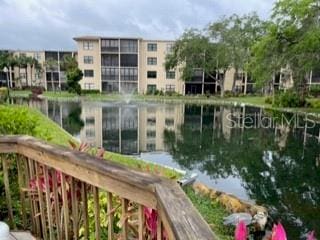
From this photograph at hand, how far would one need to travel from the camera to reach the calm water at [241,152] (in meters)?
8.20

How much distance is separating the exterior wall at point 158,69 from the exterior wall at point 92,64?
269 inches

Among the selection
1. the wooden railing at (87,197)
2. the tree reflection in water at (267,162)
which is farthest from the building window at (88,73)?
the wooden railing at (87,197)

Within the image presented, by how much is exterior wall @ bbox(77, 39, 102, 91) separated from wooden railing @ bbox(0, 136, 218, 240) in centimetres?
5141

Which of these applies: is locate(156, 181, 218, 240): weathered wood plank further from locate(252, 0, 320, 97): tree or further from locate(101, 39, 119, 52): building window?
locate(101, 39, 119, 52): building window

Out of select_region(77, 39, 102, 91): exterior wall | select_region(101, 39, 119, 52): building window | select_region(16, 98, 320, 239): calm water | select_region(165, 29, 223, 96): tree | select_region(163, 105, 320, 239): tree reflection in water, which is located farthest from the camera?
select_region(77, 39, 102, 91): exterior wall

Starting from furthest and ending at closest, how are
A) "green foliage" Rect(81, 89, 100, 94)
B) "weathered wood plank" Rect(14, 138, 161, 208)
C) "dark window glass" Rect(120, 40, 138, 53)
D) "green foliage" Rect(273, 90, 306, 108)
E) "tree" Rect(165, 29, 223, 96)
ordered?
"dark window glass" Rect(120, 40, 138, 53) → "green foliage" Rect(81, 89, 100, 94) → "tree" Rect(165, 29, 223, 96) → "green foliage" Rect(273, 90, 306, 108) → "weathered wood plank" Rect(14, 138, 161, 208)

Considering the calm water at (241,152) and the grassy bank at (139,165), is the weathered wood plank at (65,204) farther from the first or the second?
the calm water at (241,152)

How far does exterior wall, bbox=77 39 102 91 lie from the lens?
176ft

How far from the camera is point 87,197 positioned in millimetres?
2500

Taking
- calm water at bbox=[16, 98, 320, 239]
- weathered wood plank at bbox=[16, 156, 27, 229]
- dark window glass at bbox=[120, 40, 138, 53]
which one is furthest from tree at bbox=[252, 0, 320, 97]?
dark window glass at bbox=[120, 40, 138, 53]

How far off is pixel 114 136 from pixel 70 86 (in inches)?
1245

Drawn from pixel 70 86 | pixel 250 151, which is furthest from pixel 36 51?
pixel 250 151

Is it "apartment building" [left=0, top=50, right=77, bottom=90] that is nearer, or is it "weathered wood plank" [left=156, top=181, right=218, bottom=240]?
"weathered wood plank" [left=156, top=181, right=218, bottom=240]

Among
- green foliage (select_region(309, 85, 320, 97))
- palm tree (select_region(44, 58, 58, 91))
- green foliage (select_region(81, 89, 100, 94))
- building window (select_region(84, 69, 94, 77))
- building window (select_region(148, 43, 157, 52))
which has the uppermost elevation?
building window (select_region(148, 43, 157, 52))
